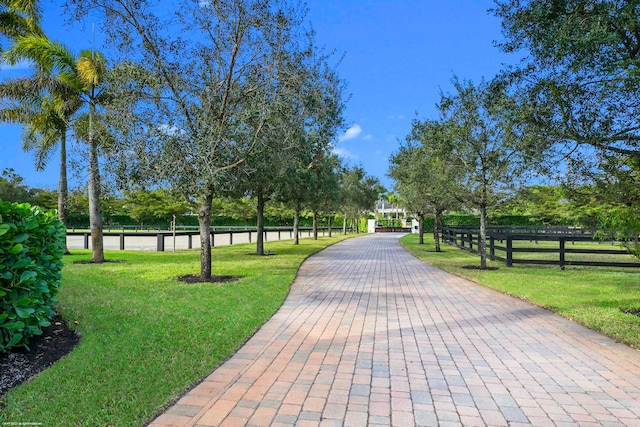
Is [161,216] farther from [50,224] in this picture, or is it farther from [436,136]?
[50,224]

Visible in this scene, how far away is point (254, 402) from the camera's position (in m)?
3.08

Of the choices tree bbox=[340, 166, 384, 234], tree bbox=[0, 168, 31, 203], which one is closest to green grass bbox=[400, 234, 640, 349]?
tree bbox=[340, 166, 384, 234]

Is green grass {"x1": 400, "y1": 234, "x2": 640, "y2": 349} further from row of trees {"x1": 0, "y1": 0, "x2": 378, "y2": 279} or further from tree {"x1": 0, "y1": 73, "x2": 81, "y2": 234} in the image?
tree {"x1": 0, "y1": 73, "x2": 81, "y2": 234}

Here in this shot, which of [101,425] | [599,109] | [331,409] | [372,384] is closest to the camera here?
[101,425]

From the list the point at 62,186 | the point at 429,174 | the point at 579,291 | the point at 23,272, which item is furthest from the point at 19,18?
the point at 579,291

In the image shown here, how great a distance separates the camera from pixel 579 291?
318 inches

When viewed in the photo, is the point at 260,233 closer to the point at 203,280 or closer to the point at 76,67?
the point at 203,280

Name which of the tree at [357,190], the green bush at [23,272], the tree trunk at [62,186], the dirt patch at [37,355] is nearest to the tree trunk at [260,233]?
the tree trunk at [62,186]

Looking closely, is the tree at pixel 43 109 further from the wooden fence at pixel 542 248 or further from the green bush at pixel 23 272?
the wooden fence at pixel 542 248

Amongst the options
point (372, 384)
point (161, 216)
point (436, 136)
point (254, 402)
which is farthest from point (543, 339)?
point (161, 216)

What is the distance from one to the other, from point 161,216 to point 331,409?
46.0m

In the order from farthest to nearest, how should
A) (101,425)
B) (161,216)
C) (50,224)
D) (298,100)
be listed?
1. (161,216)
2. (298,100)
3. (50,224)
4. (101,425)

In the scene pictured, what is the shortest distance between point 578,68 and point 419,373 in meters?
4.62

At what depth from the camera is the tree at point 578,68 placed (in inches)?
197
